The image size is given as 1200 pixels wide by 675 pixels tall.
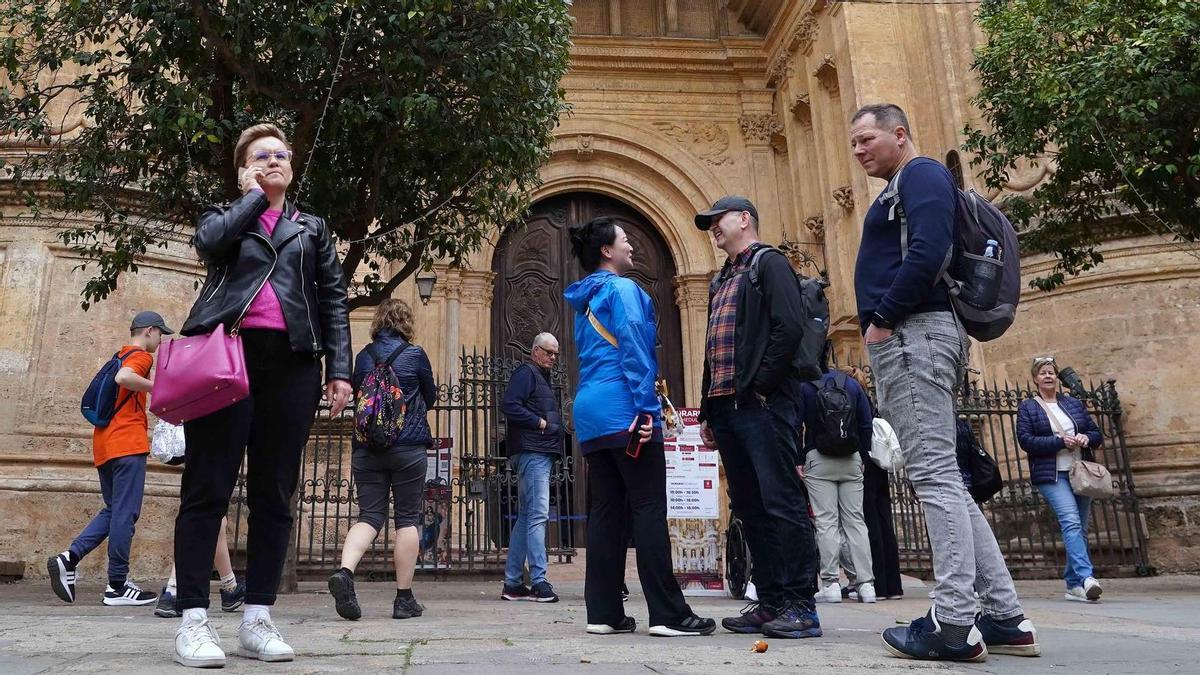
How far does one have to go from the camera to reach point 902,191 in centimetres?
329

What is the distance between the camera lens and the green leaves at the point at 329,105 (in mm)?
6281

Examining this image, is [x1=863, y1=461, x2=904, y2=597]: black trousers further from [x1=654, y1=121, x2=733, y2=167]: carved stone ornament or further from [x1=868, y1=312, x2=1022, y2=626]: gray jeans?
[x1=654, y1=121, x2=733, y2=167]: carved stone ornament

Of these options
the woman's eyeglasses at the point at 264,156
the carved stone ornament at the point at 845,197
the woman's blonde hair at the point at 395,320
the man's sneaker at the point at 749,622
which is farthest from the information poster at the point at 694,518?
the carved stone ornament at the point at 845,197

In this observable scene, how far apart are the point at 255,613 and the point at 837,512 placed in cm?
470

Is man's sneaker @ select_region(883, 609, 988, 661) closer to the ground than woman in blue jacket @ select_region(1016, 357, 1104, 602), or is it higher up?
closer to the ground

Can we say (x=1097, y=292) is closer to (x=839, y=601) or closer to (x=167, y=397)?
(x=839, y=601)

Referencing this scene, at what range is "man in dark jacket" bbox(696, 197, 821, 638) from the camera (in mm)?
3795

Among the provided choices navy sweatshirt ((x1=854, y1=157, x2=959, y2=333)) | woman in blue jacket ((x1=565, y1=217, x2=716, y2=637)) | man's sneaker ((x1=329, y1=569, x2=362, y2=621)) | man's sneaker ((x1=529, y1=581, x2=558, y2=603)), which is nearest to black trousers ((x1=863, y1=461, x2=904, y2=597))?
man's sneaker ((x1=529, y1=581, x2=558, y2=603))

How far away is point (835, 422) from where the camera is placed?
652cm

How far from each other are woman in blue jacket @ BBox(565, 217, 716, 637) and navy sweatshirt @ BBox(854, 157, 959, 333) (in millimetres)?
954

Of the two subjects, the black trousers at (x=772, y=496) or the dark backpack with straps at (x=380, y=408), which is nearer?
the black trousers at (x=772, y=496)

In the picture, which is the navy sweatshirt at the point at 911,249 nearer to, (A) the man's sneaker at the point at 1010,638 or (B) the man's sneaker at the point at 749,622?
(A) the man's sneaker at the point at 1010,638

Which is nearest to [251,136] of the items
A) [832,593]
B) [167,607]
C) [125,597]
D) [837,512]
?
[167,607]

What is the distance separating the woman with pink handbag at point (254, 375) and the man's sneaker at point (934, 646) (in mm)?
1947
